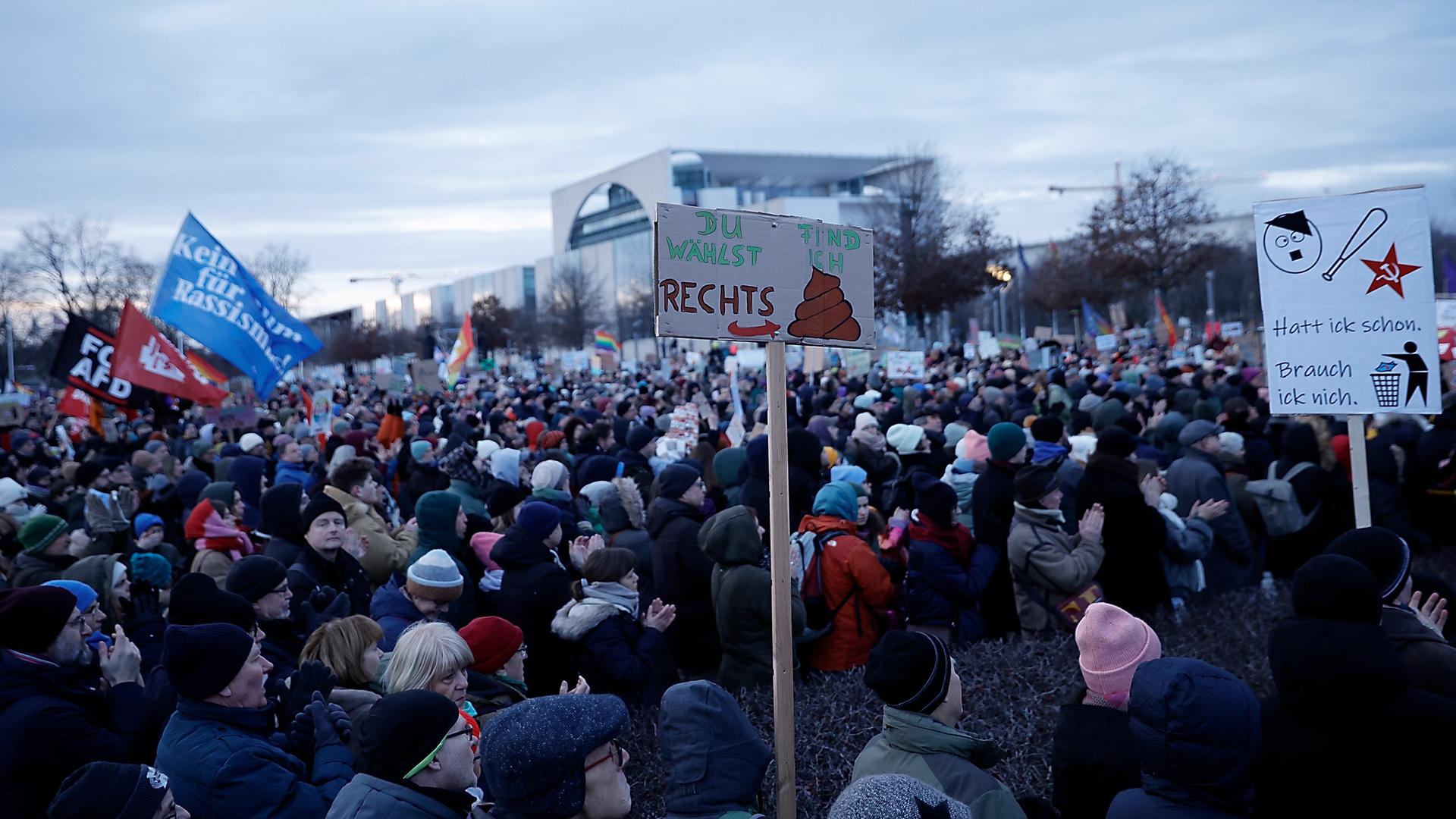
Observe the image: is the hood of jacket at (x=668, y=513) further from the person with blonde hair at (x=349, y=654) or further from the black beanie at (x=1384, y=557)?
the black beanie at (x=1384, y=557)

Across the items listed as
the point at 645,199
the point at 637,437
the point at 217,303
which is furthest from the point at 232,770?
the point at 645,199

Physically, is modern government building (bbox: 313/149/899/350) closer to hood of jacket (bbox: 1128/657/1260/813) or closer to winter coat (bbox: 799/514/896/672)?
winter coat (bbox: 799/514/896/672)

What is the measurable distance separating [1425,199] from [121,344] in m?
14.1

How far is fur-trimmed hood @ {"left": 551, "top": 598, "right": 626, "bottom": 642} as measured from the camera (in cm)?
531

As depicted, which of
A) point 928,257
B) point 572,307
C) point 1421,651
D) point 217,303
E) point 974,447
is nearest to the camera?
point 1421,651

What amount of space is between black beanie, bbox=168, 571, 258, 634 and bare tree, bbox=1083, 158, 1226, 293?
3878 centimetres

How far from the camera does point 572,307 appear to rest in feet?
270

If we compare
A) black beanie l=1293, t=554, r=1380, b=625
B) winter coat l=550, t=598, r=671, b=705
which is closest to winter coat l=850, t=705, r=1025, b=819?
black beanie l=1293, t=554, r=1380, b=625

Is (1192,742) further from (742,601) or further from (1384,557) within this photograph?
(742,601)

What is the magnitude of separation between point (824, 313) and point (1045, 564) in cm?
244

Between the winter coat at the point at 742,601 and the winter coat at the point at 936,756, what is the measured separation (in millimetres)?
2107

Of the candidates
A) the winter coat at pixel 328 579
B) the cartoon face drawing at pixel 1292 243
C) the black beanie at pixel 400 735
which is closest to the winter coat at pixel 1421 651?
the cartoon face drawing at pixel 1292 243

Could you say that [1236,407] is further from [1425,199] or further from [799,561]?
[799,561]

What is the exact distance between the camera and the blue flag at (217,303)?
11.6m
